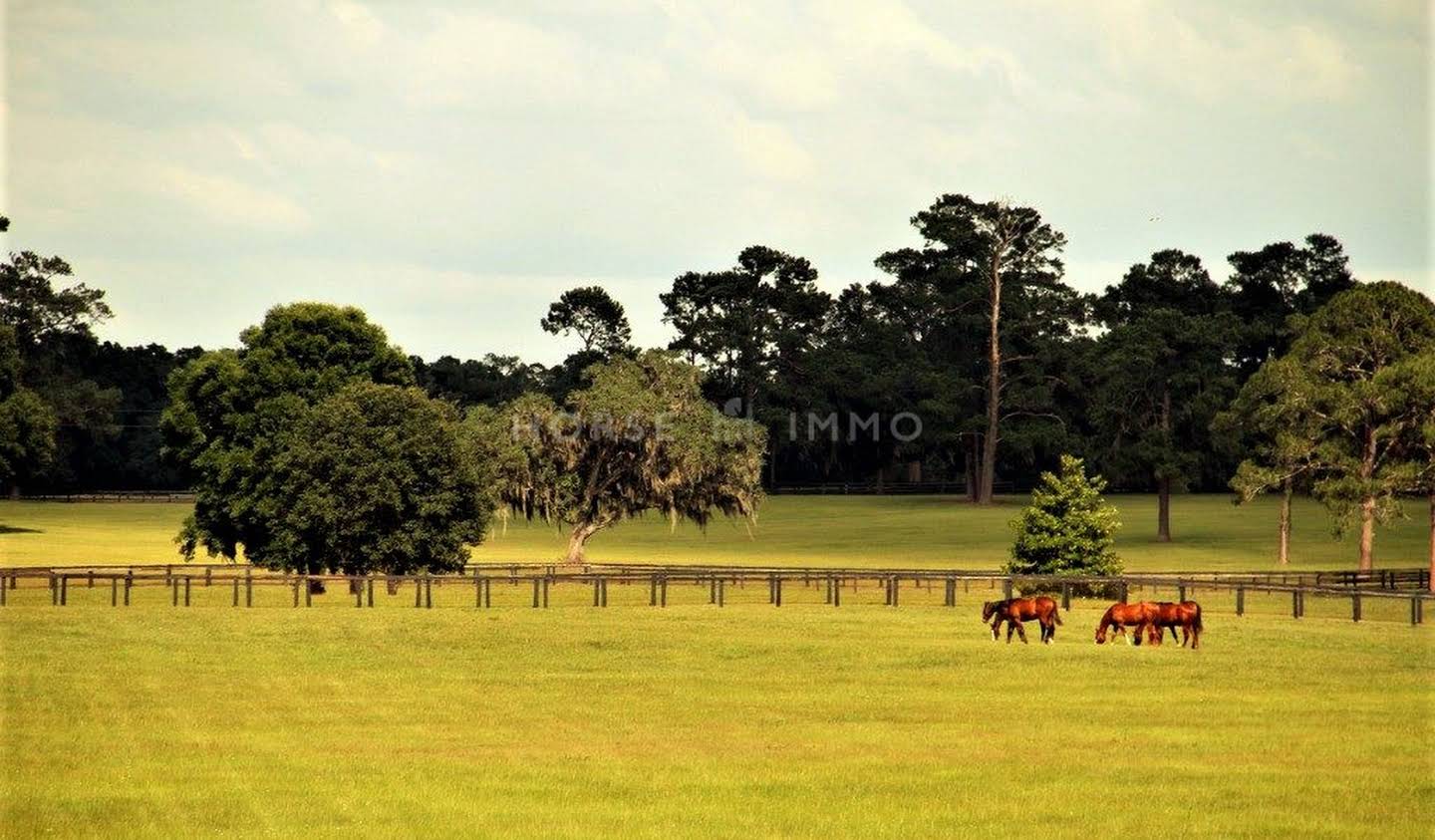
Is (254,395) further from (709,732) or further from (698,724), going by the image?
(709,732)

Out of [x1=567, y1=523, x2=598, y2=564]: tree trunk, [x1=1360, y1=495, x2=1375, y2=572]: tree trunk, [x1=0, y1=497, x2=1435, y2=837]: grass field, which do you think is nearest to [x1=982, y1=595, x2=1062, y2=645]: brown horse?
[x1=0, y1=497, x2=1435, y2=837]: grass field

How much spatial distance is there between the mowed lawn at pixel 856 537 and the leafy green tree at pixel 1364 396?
8.32 meters

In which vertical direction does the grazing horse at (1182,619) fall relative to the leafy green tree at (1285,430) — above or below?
below

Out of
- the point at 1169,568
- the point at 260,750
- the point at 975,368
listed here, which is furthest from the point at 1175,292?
the point at 260,750

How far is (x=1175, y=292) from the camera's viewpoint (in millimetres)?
133875

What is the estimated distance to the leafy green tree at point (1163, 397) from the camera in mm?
97312

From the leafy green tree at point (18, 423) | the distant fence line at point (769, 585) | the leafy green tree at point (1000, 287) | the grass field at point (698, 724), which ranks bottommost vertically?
the grass field at point (698, 724)

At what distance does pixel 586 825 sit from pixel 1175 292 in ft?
388

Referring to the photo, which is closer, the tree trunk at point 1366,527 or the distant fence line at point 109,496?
the tree trunk at point 1366,527

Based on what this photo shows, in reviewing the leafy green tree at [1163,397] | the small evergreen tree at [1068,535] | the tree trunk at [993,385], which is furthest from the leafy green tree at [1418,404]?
the tree trunk at [993,385]

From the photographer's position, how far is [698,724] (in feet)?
93.3

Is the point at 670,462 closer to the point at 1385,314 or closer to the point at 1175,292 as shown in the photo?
the point at 1385,314

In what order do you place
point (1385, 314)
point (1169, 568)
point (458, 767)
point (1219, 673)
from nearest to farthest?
point (458, 767)
point (1219, 673)
point (1385, 314)
point (1169, 568)

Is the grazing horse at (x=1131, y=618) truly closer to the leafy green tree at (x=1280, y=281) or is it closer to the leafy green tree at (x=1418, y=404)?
the leafy green tree at (x=1418, y=404)
